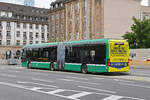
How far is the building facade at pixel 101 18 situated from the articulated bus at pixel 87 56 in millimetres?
28356

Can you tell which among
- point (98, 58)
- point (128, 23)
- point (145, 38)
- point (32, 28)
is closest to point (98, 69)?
point (98, 58)

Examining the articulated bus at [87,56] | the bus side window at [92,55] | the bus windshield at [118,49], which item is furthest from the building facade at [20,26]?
the bus windshield at [118,49]

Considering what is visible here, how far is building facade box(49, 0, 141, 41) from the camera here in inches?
2339

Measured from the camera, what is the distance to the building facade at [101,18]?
59409 millimetres

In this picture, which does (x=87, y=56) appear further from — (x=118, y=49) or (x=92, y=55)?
(x=118, y=49)

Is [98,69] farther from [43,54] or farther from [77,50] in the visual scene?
[43,54]

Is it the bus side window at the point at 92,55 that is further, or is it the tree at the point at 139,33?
the tree at the point at 139,33

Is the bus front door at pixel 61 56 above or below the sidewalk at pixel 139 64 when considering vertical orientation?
above

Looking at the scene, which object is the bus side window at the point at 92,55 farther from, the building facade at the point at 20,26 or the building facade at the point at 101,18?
the building facade at the point at 20,26

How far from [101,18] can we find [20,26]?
46307mm

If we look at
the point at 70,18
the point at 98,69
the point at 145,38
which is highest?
the point at 70,18

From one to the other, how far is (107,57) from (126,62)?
1.85 metres

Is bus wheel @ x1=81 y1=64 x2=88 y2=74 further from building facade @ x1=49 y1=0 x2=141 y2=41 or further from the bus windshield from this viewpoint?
building facade @ x1=49 y1=0 x2=141 y2=41

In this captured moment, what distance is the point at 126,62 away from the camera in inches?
919
